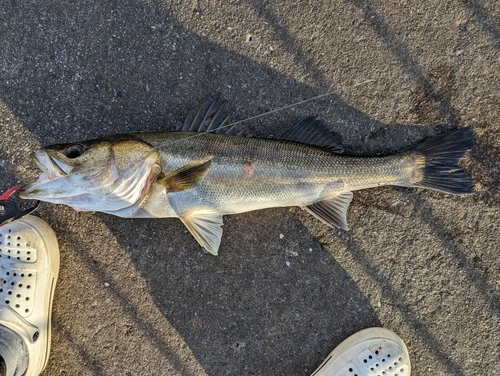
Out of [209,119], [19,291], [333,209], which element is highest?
[209,119]

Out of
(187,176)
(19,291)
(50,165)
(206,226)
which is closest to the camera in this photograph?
(50,165)

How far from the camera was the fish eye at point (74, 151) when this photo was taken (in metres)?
2.73

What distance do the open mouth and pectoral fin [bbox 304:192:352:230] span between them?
2009mm

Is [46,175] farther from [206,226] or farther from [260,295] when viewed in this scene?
[260,295]

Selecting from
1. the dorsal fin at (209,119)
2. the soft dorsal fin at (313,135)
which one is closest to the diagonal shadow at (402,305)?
the soft dorsal fin at (313,135)

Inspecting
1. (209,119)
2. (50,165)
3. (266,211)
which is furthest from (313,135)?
(50,165)

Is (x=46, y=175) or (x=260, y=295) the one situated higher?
(x=46, y=175)

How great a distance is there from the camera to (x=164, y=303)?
338 cm

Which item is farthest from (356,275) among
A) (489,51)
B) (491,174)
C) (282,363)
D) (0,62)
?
(0,62)

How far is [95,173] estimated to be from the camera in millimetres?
2742

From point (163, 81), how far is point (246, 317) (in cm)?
240

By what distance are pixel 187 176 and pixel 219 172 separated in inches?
10.4

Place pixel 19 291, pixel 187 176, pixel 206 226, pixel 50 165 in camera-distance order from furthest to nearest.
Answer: pixel 19 291 → pixel 206 226 → pixel 187 176 → pixel 50 165

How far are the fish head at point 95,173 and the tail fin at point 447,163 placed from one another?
2.35m
